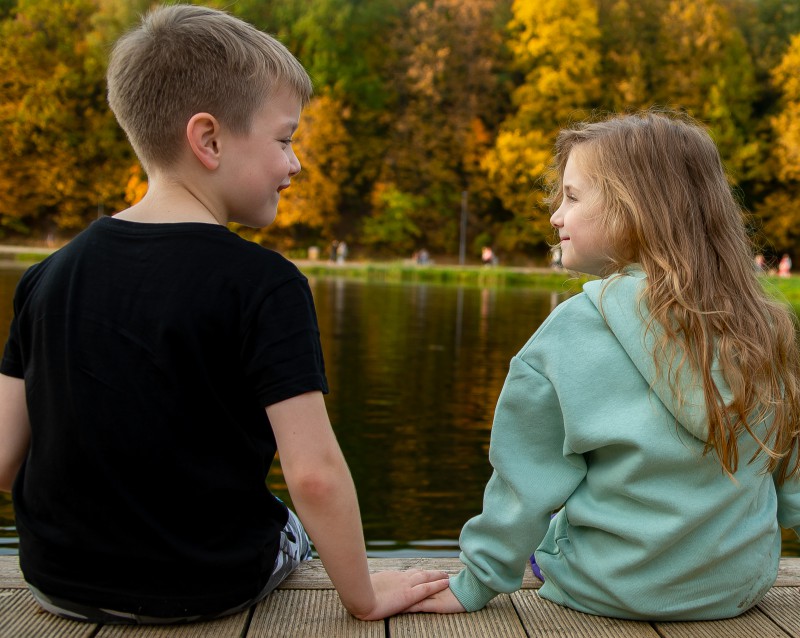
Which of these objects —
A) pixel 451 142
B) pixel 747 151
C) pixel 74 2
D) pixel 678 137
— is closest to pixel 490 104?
pixel 451 142

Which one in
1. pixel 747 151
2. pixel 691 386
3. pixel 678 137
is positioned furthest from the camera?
pixel 747 151

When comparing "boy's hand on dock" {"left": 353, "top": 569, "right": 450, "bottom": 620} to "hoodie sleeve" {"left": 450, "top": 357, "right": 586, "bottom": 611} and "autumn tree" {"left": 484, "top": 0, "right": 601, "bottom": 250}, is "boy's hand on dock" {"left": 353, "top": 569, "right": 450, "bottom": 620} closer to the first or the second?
"hoodie sleeve" {"left": 450, "top": 357, "right": 586, "bottom": 611}

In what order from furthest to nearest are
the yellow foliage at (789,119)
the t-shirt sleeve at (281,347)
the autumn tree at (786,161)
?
the autumn tree at (786,161) → the yellow foliage at (789,119) → the t-shirt sleeve at (281,347)

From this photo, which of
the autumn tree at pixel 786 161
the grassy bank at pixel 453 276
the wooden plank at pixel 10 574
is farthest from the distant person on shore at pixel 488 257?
the wooden plank at pixel 10 574

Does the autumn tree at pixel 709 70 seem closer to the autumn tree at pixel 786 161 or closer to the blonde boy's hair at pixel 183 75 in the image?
the autumn tree at pixel 786 161

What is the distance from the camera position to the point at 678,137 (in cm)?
177

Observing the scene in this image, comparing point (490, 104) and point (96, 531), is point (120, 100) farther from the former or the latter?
point (490, 104)

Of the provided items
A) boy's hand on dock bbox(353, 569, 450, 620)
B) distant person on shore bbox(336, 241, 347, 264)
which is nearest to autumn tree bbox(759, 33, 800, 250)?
distant person on shore bbox(336, 241, 347, 264)

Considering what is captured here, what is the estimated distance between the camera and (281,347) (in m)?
1.45

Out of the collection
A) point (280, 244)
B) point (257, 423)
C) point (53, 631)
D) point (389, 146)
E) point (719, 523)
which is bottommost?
point (280, 244)

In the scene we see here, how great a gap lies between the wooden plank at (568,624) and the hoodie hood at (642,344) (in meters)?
0.34

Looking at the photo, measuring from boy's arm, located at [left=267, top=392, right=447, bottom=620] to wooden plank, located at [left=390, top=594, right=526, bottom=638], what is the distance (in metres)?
0.06

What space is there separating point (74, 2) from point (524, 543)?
37369mm

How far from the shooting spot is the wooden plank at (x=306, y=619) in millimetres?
1589
